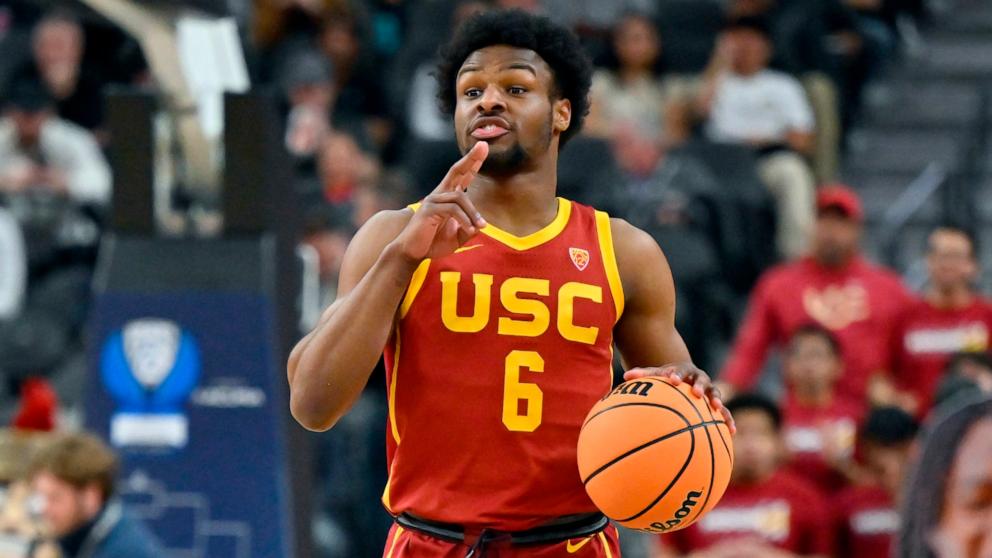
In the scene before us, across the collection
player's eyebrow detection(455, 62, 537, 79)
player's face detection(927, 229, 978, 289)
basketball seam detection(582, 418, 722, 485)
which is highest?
player's eyebrow detection(455, 62, 537, 79)

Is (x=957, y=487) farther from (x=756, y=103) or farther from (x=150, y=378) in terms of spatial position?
(x=756, y=103)

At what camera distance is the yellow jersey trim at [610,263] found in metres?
4.54

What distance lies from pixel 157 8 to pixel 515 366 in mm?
4495

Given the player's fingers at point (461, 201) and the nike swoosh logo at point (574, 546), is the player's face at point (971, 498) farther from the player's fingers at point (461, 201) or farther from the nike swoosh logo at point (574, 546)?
the player's fingers at point (461, 201)

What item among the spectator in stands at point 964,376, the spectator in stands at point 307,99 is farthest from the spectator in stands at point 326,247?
the spectator in stands at point 964,376

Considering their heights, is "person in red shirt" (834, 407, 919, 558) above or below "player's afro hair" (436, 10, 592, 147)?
Result: below

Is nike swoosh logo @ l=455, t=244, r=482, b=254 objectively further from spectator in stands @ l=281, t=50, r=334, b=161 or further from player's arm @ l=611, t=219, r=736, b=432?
spectator in stands @ l=281, t=50, r=334, b=161

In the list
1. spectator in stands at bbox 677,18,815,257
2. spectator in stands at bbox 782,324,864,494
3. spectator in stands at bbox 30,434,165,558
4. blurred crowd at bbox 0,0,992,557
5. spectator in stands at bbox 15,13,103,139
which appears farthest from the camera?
spectator in stands at bbox 677,18,815,257

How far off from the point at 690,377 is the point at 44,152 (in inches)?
291

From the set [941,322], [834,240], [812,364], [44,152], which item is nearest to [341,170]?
[44,152]

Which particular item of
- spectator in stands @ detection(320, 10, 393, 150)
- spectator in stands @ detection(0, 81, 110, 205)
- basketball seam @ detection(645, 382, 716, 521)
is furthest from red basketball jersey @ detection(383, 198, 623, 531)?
spectator in stands @ detection(320, 10, 393, 150)

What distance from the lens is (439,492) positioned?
441 cm

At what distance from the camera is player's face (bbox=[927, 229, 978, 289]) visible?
945 centimetres

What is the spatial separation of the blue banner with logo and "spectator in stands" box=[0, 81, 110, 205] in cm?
338
